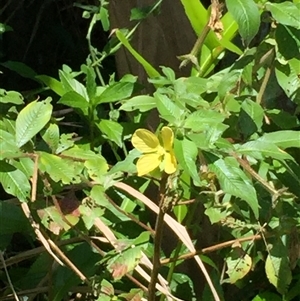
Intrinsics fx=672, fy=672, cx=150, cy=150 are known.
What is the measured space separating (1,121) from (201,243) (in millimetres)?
460

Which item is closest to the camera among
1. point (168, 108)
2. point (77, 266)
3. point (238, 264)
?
point (168, 108)

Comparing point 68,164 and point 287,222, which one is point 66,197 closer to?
point 68,164

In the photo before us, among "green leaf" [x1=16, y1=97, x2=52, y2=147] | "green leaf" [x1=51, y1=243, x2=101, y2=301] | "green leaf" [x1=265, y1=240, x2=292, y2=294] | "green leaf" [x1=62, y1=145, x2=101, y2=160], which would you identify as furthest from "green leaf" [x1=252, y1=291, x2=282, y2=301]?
"green leaf" [x1=16, y1=97, x2=52, y2=147]

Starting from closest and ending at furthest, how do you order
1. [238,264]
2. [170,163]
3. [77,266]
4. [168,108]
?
1. [170,163]
2. [168,108]
3. [238,264]
4. [77,266]

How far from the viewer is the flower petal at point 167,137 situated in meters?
0.78

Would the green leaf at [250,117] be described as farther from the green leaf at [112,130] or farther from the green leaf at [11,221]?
the green leaf at [11,221]

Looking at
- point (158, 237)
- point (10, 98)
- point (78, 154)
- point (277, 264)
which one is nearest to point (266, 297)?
point (277, 264)

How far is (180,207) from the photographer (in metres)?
1.13

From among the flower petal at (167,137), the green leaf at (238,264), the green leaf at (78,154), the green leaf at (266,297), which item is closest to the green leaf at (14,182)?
the green leaf at (78,154)

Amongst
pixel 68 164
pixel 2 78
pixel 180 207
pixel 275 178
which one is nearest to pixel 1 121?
pixel 68 164

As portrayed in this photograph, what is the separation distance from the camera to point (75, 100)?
3.71 ft

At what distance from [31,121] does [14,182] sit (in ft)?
0.31

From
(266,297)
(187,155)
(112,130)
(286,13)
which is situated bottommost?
(266,297)

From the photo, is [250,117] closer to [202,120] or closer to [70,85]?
[202,120]
